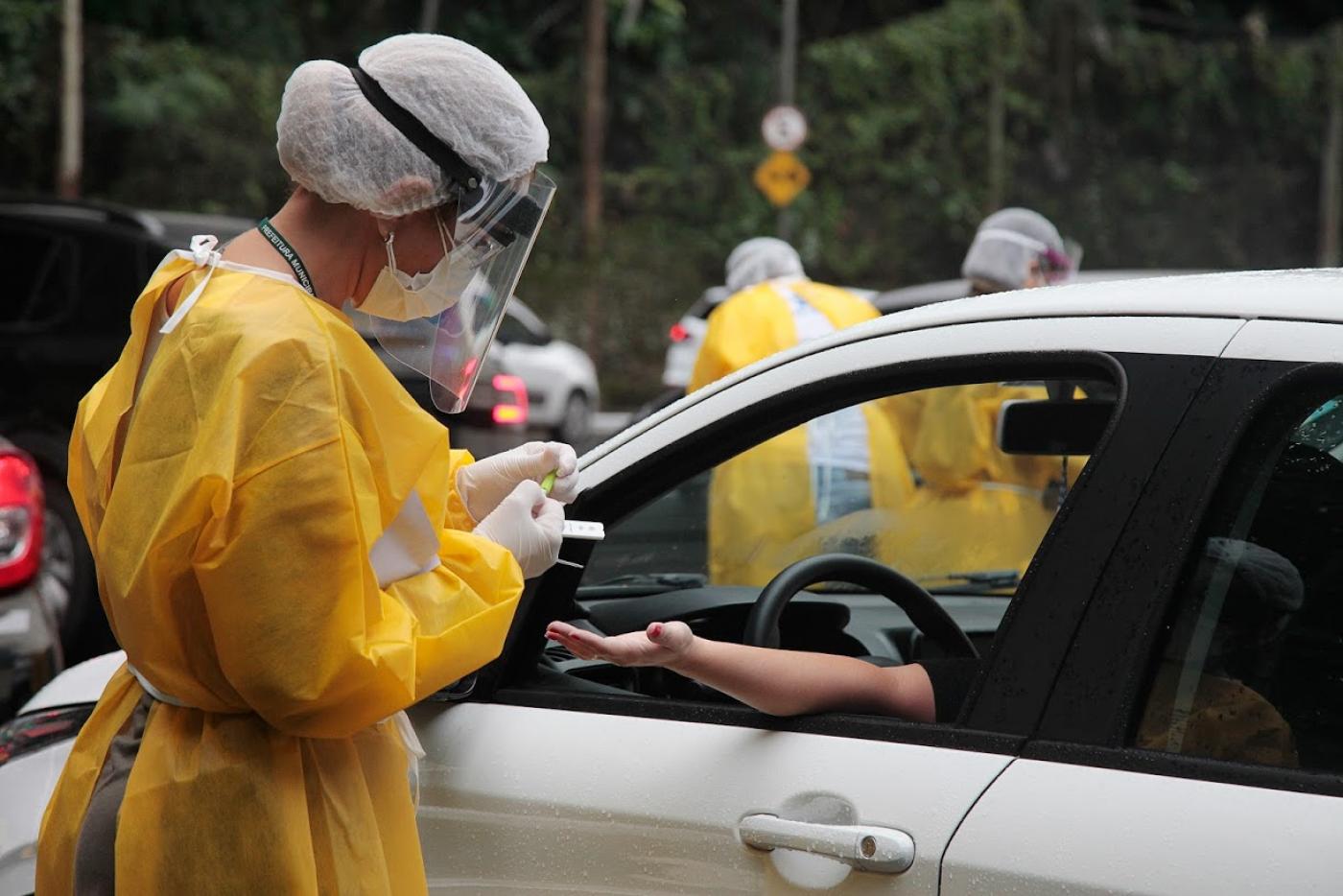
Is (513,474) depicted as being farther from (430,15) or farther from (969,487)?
(430,15)

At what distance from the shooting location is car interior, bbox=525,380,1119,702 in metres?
2.64

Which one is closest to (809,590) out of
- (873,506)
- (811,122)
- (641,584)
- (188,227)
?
(641,584)

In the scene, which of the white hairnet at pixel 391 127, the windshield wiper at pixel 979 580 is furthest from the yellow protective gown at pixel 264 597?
the windshield wiper at pixel 979 580

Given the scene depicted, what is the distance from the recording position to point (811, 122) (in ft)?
96.9

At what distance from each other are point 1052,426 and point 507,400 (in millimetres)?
9585

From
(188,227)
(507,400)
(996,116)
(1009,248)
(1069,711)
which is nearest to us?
(1069,711)

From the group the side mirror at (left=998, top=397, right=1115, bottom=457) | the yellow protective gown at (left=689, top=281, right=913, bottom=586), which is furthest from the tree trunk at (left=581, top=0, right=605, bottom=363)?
the side mirror at (left=998, top=397, right=1115, bottom=457)

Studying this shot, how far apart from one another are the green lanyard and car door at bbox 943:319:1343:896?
3.17ft

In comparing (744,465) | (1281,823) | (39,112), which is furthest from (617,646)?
(39,112)

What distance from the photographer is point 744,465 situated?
→ 171 inches

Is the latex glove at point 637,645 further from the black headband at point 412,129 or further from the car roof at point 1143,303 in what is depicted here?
the black headband at point 412,129

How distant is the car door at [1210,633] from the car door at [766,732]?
0.04 metres

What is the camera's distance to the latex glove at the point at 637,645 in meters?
2.18

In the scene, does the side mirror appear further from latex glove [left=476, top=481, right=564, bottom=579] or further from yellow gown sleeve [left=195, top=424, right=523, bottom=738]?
yellow gown sleeve [left=195, top=424, right=523, bottom=738]
